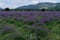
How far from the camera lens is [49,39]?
404 inches

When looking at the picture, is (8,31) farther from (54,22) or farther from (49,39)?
(54,22)

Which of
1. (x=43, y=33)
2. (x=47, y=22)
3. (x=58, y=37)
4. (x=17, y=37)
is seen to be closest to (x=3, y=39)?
(x=17, y=37)

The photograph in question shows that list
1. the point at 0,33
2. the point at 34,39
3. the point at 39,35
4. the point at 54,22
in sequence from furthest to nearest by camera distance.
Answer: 1. the point at 54,22
2. the point at 0,33
3. the point at 39,35
4. the point at 34,39

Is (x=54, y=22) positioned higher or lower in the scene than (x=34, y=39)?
lower

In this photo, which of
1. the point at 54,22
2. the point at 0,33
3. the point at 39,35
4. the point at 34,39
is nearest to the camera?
the point at 34,39

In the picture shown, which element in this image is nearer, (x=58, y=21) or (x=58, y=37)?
(x=58, y=37)

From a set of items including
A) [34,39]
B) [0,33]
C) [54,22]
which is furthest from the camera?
[54,22]

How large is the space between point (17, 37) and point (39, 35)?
1.22 m

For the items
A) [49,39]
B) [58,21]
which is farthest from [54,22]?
[49,39]

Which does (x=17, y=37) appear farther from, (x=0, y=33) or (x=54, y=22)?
(x=54, y=22)

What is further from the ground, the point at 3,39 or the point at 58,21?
the point at 3,39

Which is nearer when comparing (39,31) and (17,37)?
(17,37)

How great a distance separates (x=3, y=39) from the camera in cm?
1072

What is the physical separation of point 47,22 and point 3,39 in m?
7.16
